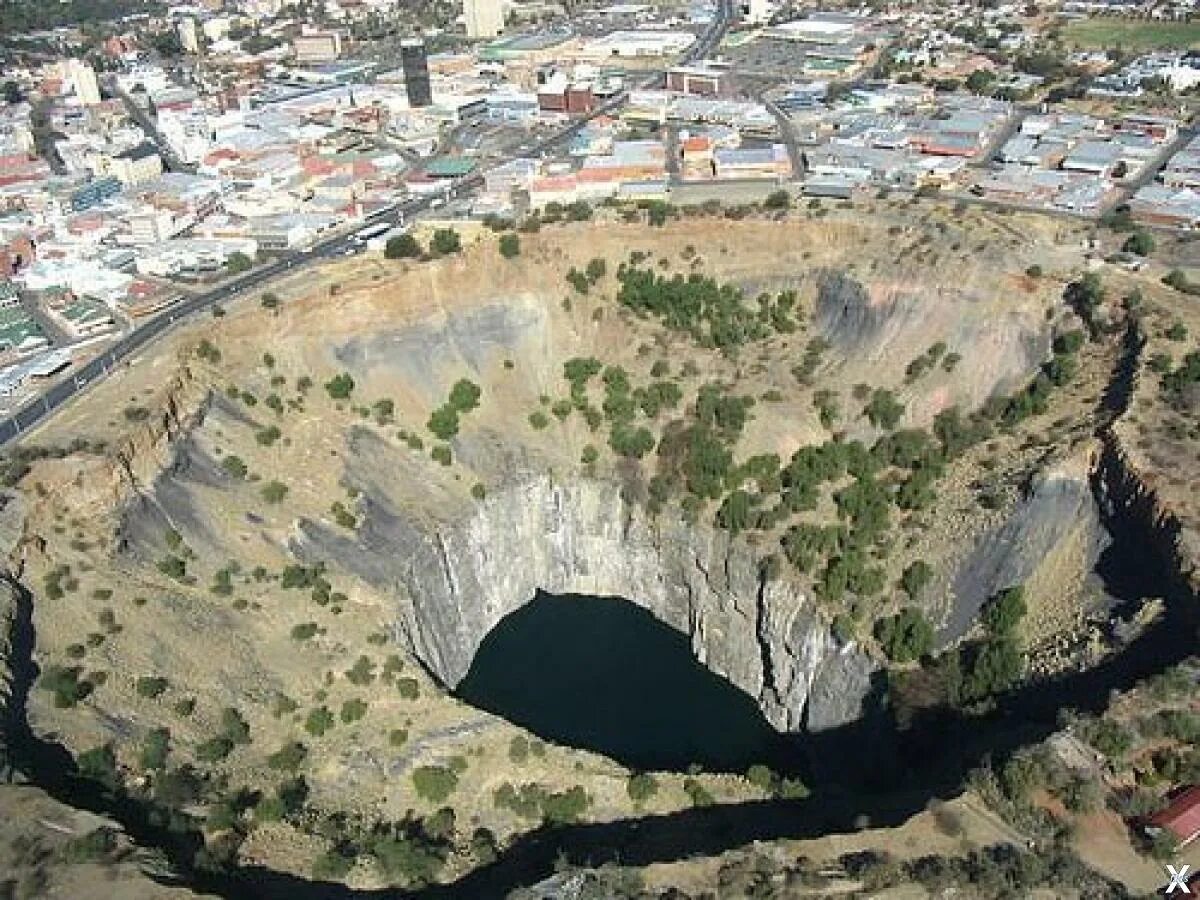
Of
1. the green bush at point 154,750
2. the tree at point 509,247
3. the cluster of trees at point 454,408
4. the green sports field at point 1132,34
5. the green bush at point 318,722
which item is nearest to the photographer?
the green bush at point 154,750

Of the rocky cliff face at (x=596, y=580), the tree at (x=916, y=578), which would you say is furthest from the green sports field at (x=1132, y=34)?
the tree at (x=916, y=578)

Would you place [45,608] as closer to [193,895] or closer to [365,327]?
[193,895]

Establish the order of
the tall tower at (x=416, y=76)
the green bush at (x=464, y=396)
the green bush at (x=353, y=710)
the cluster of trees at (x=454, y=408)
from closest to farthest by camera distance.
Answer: the green bush at (x=353, y=710) → the cluster of trees at (x=454, y=408) → the green bush at (x=464, y=396) → the tall tower at (x=416, y=76)

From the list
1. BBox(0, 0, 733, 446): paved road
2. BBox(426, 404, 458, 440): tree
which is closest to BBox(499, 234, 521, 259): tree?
BBox(426, 404, 458, 440): tree

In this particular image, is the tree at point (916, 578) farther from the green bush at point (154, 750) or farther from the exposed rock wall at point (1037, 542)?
the green bush at point (154, 750)

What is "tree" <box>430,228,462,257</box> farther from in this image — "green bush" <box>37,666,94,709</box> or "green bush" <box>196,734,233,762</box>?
"green bush" <box>196,734,233,762</box>
